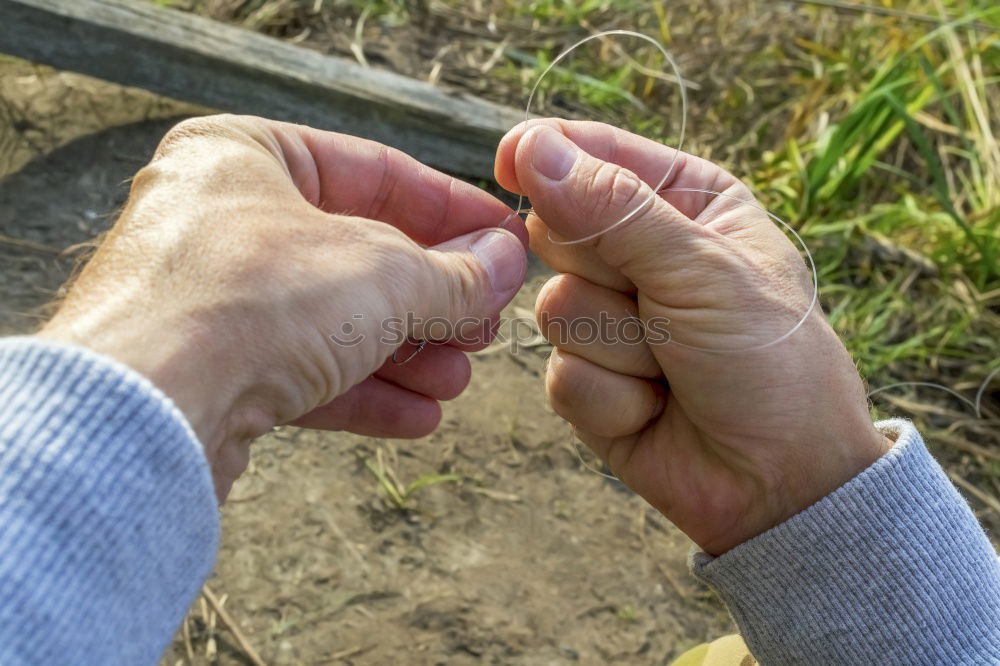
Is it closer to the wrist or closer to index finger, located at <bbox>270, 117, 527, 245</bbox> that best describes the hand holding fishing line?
index finger, located at <bbox>270, 117, 527, 245</bbox>

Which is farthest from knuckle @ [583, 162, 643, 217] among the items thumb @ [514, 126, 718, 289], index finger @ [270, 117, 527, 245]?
index finger @ [270, 117, 527, 245]

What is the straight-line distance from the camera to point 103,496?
2.56ft

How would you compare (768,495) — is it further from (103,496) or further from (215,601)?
(215,601)

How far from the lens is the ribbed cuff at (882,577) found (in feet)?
3.75

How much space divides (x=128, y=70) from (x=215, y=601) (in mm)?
1486

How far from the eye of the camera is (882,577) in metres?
1.17

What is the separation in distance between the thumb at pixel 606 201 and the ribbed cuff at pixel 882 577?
0.40 metres

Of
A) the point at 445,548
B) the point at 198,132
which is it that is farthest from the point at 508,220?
the point at 445,548

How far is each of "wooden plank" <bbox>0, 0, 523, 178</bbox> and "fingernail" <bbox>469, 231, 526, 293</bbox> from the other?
117cm

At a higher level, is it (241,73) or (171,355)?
(171,355)

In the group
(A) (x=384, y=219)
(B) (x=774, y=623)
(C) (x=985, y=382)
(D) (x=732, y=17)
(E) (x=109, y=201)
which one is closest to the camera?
(B) (x=774, y=623)

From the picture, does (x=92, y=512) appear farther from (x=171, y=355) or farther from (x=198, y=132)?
(x=198, y=132)

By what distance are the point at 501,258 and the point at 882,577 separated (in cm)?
70

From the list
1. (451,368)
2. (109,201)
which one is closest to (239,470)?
(451,368)
